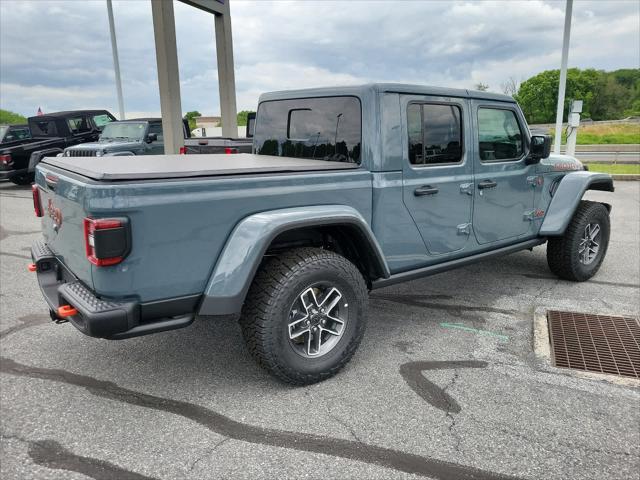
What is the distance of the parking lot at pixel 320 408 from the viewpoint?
2373mm

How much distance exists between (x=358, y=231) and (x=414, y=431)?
1.22 m

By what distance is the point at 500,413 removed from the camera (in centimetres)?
281

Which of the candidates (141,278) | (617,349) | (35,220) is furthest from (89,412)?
(35,220)

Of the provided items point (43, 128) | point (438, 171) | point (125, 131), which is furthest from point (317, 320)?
point (43, 128)

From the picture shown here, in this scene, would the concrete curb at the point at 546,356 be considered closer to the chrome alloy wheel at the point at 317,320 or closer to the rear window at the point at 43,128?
the chrome alloy wheel at the point at 317,320

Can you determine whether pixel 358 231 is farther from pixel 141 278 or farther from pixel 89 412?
pixel 89 412

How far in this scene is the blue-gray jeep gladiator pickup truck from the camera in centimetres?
249

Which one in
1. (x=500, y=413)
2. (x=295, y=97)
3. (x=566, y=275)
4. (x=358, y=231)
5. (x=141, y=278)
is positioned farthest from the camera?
(x=566, y=275)

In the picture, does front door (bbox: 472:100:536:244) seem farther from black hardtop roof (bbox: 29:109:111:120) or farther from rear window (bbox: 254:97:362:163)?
black hardtop roof (bbox: 29:109:111:120)

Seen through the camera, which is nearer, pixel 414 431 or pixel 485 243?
pixel 414 431

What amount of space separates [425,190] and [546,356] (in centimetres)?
145

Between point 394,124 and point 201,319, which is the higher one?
point 394,124

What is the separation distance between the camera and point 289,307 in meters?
2.90

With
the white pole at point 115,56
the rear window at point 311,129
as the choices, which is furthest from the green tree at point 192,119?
the rear window at point 311,129
